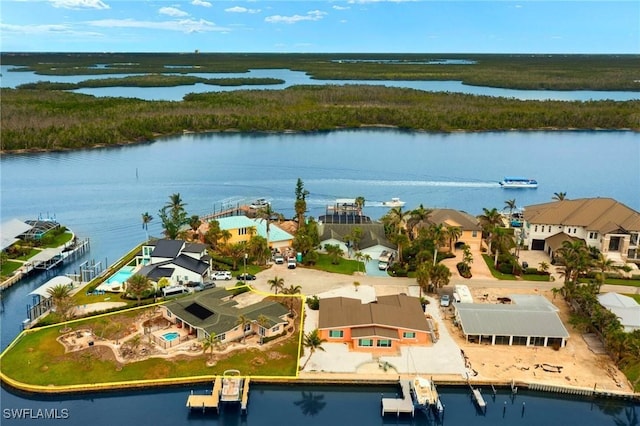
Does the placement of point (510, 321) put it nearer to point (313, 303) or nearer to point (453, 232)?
point (453, 232)

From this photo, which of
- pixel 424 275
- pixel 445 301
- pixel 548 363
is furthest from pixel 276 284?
pixel 548 363

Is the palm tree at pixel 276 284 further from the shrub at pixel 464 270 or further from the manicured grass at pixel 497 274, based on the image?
the manicured grass at pixel 497 274

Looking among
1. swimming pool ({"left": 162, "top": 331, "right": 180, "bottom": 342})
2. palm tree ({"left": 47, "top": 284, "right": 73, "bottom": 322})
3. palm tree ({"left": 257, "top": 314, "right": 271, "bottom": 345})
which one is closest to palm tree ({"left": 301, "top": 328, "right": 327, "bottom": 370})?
palm tree ({"left": 257, "top": 314, "right": 271, "bottom": 345})

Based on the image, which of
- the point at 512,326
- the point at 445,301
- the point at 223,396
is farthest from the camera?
the point at 445,301

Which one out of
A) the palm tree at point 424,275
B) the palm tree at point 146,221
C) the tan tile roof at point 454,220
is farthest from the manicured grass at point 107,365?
the tan tile roof at point 454,220

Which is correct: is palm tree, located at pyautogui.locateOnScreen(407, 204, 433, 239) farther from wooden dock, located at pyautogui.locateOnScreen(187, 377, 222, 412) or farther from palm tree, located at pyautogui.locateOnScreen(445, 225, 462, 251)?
wooden dock, located at pyautogui.locateOnScreen(187, 377, 222, 412)
